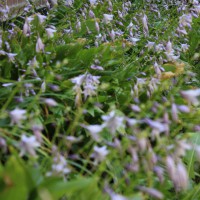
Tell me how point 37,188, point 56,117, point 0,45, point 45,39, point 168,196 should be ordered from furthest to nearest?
point 45,39
point 0,45
point 56,117
point 168,196
point 37,188

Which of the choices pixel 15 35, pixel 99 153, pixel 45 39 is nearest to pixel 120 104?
pixel 45 39

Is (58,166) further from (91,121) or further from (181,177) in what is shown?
→ (91,121)

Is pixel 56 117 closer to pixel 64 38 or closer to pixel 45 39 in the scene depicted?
pixel 45 39

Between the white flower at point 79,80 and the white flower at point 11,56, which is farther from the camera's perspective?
the white flower at point 11,56

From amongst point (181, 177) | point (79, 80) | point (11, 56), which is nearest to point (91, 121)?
point (11, 56)

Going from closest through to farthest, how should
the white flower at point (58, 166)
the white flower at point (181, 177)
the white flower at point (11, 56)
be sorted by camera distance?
the white flower at point (181, 177), the white flower at point (58, 166), the white flower at point (11, 56)

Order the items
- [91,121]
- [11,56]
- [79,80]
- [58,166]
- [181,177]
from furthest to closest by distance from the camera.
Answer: [91,121] < [11,56] < [79,80] < [58,166] < [181,177]

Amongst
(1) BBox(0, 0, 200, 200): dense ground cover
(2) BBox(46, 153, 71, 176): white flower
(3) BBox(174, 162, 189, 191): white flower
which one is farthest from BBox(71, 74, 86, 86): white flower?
(3) BBox(174, 162, 189, 191): white flower

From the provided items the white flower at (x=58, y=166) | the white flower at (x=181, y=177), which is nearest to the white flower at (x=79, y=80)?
the white flower at (x=58, y=166)

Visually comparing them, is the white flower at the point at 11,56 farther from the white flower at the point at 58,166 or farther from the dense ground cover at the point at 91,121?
the white flower at the point at 58,166
